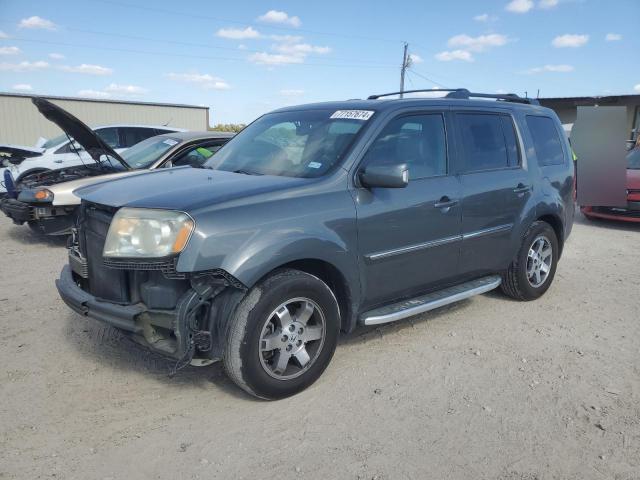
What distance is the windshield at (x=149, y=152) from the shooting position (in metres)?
7.49

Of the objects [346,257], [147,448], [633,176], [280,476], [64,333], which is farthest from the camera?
[633,176]

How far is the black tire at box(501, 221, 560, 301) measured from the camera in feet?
16.3

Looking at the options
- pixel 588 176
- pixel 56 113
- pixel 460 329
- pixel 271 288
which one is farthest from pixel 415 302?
pixel 588 176

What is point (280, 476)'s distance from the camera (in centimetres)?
258

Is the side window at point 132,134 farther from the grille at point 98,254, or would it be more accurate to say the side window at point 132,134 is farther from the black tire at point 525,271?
the black tire at point 525,271

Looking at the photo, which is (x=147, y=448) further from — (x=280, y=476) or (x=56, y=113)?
(x=56, y=113)

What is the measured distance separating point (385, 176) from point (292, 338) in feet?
3.92

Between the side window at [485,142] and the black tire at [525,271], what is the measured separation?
2.43 feet

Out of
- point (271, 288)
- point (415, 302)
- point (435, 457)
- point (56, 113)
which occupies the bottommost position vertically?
point (435, 457)

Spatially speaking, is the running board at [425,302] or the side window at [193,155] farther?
the side window at [193,155]

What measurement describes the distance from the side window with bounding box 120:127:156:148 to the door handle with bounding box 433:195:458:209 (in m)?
9.25

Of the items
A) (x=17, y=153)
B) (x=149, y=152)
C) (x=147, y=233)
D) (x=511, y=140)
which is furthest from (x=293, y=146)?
(x=17, y=153)

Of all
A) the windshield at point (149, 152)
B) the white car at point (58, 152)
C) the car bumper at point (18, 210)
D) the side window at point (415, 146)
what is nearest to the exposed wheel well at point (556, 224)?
the side window at point (415, 146)

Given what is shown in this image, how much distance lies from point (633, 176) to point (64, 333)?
31.3 ft
